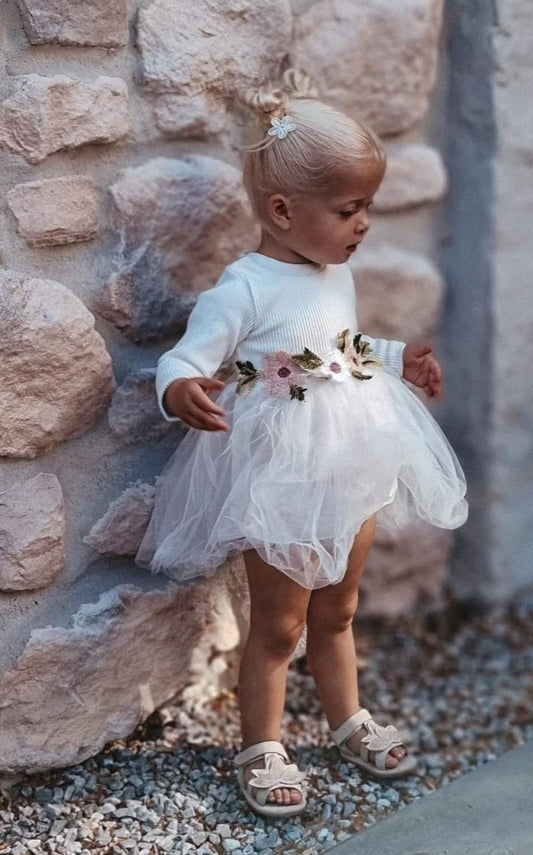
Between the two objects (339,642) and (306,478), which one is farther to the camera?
(339,642)

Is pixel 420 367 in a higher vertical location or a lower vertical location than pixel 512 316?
higher

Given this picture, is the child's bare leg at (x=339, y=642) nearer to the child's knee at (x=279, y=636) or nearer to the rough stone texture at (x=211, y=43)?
the child's knee at (x=279, y=636)

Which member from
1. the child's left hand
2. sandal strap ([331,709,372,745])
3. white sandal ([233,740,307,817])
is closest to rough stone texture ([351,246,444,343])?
the child's left hand

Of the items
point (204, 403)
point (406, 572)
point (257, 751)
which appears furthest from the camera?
point (406, 572)

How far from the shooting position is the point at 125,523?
5.83 ft

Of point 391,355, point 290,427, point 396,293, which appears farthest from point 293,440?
point 396,293

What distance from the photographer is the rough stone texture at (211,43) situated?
5.64 feet

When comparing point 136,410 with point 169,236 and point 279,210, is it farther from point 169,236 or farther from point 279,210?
point 279,210

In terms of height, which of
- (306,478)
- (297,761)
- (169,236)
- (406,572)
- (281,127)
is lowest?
(406,572)

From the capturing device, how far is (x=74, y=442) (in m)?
1.75

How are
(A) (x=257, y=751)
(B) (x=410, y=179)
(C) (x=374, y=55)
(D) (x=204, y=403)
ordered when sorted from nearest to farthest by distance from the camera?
(D) (x=204, y=403) < (A) (x=257, y=751) < (C) (x=374, y=55) < (B) (x=410, y=179)

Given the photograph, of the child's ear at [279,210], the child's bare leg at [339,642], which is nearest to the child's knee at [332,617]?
the child's bare leg at [339,642]

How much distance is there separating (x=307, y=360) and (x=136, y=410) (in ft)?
1.07

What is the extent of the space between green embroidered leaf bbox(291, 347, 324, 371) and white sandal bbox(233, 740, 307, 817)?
63 cm
